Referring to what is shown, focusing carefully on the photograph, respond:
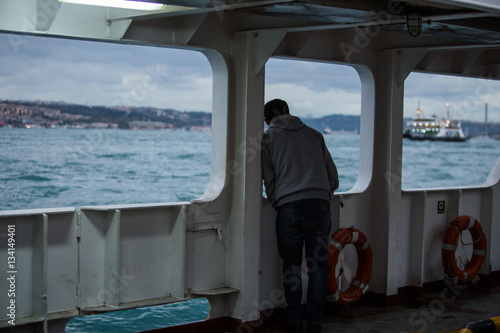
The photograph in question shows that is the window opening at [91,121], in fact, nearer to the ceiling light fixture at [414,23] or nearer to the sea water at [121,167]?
the sea water at [121,167]

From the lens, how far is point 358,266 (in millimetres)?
5922

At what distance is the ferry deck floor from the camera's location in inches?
205

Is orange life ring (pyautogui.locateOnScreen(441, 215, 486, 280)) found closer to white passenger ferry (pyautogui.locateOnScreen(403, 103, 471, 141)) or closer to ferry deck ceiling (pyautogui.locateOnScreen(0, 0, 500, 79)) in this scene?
ferry deck ceiling (pyautogui.locateOnScreen(0, 0, 500, 79))

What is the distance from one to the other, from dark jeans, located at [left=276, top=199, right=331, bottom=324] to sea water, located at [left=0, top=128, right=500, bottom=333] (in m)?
37.2

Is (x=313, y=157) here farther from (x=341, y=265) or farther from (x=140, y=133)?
(x=140, y=133)

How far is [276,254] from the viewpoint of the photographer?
542 centimetres

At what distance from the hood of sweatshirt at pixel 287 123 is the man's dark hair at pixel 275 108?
0.24ft

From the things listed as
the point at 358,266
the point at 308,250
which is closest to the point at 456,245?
the point at 358,266

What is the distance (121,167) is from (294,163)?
1933 inches

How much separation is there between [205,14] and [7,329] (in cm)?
258

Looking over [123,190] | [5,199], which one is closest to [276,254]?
[5,199]

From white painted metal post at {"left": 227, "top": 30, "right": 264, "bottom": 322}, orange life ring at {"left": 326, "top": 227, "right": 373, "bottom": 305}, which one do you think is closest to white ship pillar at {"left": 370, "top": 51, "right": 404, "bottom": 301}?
orange life ring at {"left": 326, "top": 227, "right": 373, "bottom": 305}

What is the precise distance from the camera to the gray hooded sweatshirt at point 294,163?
479 cm

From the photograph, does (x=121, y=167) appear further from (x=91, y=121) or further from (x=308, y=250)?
(x=308, y=250)
